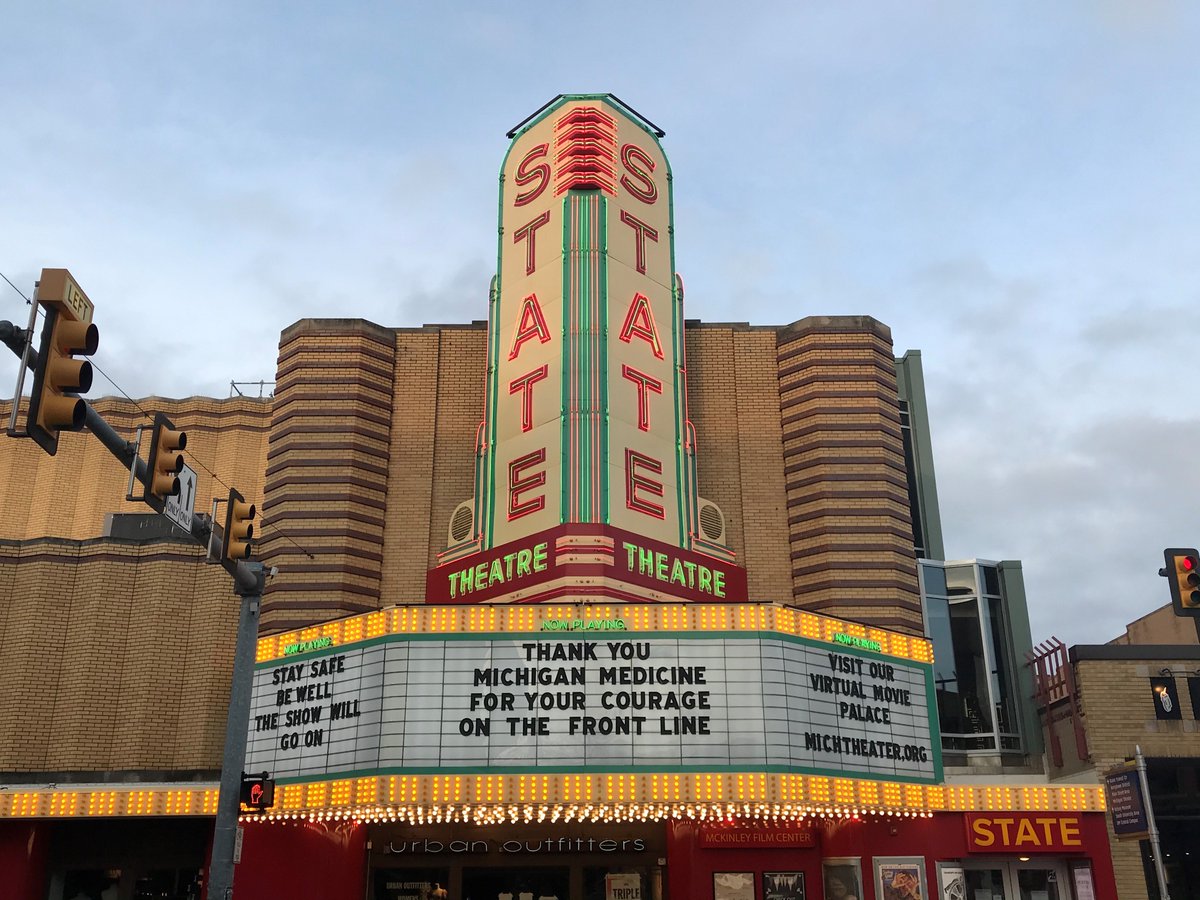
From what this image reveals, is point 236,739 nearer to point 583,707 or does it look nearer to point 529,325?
point 583,707

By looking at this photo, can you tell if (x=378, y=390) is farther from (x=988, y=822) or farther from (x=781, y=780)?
(x=988, y=822)

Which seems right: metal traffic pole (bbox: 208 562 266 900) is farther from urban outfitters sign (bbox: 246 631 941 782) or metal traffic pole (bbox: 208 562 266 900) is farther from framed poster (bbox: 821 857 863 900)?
framed poster (bbox: 821 857 863 900)

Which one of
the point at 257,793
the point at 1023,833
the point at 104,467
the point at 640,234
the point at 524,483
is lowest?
the point at 1023,833

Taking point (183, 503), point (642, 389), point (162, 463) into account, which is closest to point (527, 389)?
point (642, 389)

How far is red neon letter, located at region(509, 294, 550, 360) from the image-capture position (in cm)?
2578

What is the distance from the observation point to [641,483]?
24.4 meters

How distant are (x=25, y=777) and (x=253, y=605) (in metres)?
16.0

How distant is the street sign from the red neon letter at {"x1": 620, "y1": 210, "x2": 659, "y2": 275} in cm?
1581

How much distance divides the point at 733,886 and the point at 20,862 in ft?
50.4

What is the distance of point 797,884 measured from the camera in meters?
21.3

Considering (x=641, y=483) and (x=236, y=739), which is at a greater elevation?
(x=641, y=483)

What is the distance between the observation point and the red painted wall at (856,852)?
21.1 m

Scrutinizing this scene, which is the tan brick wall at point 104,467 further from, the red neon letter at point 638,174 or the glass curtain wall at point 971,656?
the glass curtain wall at point 971,656

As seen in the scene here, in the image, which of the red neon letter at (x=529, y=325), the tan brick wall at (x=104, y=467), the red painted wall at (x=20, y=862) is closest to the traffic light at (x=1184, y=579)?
the red neon letter at (x=529, y=325)
